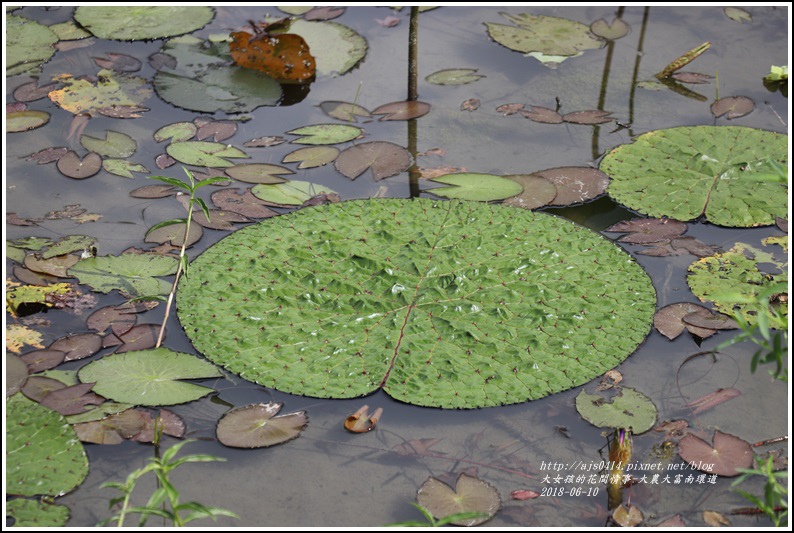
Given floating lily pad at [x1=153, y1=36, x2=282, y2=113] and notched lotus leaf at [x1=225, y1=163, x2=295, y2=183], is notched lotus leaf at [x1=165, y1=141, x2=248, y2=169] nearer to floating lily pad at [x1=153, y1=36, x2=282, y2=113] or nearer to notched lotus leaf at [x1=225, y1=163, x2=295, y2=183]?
notched lotus leaf at [x1=225, y1=163, x2=295, y2=183]

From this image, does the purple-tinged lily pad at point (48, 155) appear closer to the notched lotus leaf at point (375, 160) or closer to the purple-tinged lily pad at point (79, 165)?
the purple-tinged lily pad at point (79, 165)

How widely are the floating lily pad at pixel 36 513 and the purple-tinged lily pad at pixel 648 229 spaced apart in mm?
2393

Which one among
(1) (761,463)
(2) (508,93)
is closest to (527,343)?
(1) (761,463)

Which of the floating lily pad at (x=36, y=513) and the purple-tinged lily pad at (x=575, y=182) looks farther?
the purple-tinged lily pad at (x=575, y=182)

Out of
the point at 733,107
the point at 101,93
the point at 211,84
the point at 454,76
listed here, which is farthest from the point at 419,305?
the point at 101,93

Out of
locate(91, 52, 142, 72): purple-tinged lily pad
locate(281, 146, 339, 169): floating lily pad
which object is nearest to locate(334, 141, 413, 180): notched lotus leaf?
locate(281, 146, 339, 169): floating lily pad

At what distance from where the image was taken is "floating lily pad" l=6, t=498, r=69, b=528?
A: 2482 millimetres

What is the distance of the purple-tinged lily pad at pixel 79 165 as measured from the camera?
4.07 m

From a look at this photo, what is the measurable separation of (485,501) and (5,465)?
145 centimetres

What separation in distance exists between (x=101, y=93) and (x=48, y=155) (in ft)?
2.07

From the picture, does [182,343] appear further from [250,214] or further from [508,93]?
[508,93]

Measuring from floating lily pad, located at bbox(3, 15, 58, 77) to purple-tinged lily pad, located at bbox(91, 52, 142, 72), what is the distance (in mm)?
319

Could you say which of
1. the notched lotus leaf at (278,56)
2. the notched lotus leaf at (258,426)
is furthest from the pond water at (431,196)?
the notched lotus leaf at (278,56)

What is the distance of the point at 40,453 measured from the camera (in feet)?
8.79
